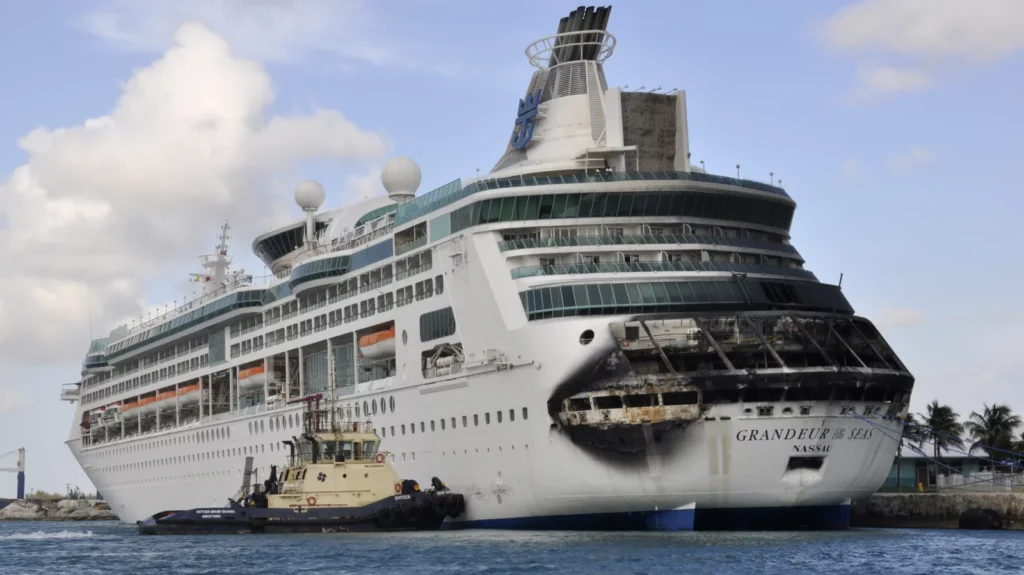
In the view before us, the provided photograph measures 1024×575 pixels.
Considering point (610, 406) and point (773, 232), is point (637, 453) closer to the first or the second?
point (610, 406)

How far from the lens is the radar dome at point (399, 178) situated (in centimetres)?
6462

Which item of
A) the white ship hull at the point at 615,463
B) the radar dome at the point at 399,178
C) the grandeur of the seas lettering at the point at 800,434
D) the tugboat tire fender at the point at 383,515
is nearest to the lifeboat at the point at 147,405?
the radar dome at the point at 399,178

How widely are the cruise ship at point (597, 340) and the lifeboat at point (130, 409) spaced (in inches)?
903

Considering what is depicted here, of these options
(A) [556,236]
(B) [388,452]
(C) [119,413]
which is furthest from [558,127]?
(C) [119,413]

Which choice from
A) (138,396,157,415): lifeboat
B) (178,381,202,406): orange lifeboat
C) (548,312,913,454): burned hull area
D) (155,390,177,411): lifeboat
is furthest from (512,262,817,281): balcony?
(138,396,157,415): lifeboat

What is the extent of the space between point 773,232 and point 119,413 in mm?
48988

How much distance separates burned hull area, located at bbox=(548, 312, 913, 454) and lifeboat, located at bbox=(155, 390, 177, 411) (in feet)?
131

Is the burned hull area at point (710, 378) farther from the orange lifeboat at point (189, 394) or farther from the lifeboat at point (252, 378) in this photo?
the orange lifeboat at point (189, 394)

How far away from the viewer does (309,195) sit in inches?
2712

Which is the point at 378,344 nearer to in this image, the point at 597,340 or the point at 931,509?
the point at 597,340

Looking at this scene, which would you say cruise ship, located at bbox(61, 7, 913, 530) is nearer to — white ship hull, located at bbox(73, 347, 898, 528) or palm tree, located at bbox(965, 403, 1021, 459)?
white ship hull, located at bbox(73, 347, 898, 528)

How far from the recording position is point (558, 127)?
→ 2087 inches

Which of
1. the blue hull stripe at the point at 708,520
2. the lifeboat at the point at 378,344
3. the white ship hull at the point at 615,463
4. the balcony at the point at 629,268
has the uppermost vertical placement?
the balcony at the point at 629,268

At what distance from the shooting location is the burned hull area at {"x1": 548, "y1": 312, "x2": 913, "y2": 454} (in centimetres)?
4097
